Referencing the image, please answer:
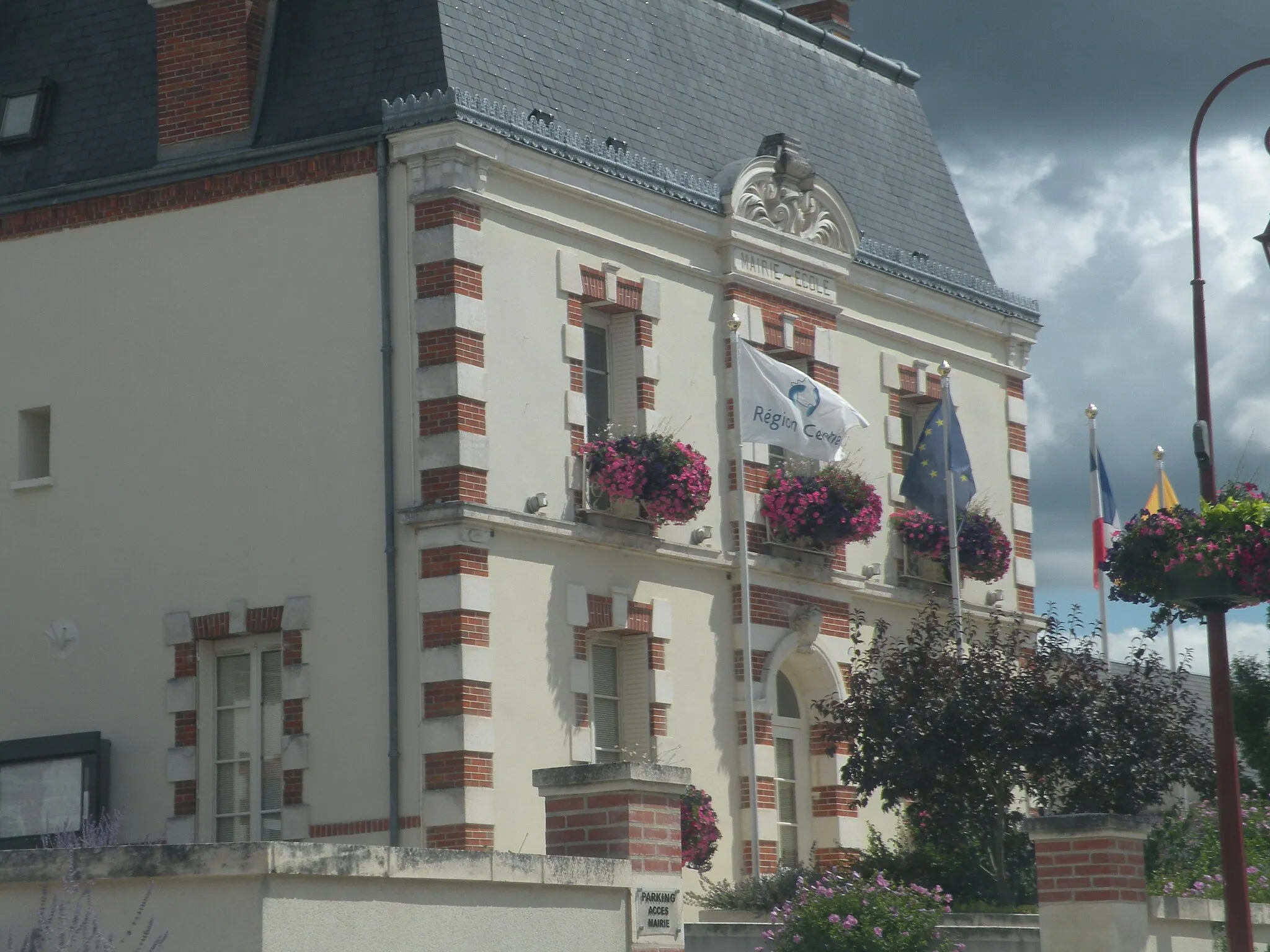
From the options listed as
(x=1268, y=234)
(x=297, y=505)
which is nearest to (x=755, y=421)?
(x=297, y=505)

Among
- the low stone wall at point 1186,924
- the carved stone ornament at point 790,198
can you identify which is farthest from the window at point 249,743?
the low stone wall at point 1186,924

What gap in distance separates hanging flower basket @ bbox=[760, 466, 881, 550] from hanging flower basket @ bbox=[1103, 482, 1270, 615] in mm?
7545

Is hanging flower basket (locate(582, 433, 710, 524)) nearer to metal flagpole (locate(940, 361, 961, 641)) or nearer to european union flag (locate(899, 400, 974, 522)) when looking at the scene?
metal flagpole (locate(940, 361, 961, 641))

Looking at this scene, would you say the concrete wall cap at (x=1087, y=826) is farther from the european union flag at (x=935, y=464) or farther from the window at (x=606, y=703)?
Answer: the european union flag at (x=935, y=464)

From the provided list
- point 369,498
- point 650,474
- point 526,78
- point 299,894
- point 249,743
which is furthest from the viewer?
point 526,78

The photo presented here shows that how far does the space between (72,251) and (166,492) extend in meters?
2.80

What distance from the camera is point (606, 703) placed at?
21812 millimetres

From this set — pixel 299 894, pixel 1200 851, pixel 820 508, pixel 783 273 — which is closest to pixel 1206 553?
pixel 1200 851

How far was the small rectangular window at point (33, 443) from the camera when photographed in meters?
22.2

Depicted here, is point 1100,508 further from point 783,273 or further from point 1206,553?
point 1206,553

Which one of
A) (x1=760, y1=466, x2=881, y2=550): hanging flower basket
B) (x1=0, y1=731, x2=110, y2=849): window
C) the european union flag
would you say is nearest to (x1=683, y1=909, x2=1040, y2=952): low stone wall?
(x1=760, y1=466, x2=881, y2=550): hanging flower basket

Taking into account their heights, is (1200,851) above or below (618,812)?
below

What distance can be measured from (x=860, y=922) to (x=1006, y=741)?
5372mm

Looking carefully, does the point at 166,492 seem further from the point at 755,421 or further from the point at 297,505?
the point at 755,421
